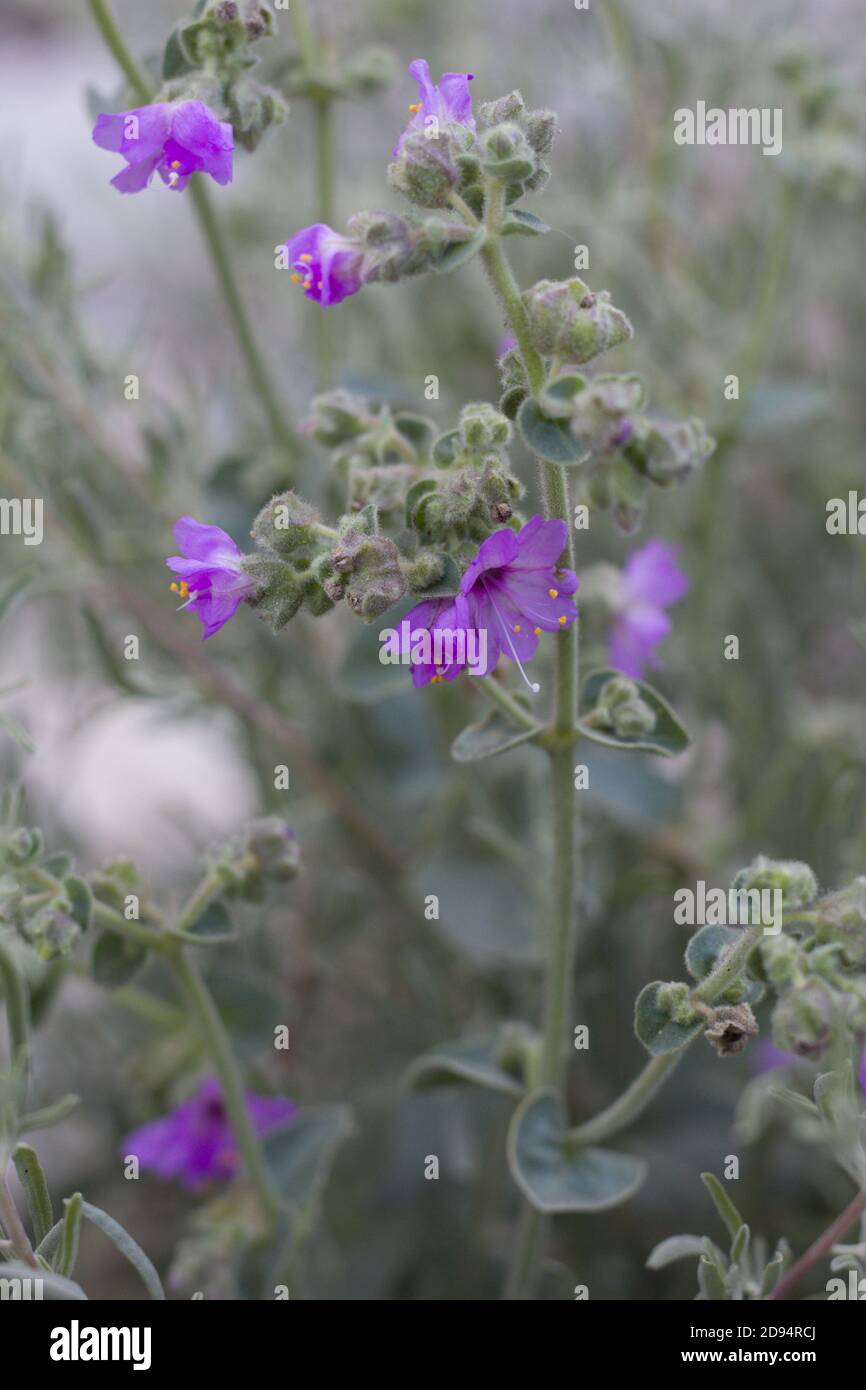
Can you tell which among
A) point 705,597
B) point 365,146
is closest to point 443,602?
point 705,597

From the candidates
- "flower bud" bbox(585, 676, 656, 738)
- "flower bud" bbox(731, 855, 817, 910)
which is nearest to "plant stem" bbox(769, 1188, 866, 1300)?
"flower bud" bbox(731, 855, 817, 910)

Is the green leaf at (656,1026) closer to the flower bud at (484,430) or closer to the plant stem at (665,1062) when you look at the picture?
the plant stem at (665,1062)

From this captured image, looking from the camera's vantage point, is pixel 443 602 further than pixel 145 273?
No

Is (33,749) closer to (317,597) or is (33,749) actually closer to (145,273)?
(317,597)

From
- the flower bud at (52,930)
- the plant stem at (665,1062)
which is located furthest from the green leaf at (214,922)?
the plant stem at (665,1062)

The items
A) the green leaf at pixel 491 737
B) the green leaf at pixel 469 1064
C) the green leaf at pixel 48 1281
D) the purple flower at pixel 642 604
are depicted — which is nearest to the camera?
the green leaf at pixel 48 1281

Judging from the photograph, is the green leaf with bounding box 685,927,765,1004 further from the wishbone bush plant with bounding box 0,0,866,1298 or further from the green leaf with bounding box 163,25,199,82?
the green leaf with bounding box 163,25,199,82

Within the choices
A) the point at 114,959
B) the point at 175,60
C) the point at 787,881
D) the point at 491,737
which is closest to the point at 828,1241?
the point at 787,881
